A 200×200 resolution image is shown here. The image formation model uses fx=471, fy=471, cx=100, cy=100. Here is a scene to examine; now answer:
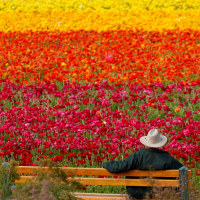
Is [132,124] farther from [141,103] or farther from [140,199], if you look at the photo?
[140,199]

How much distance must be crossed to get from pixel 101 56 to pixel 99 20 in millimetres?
4179

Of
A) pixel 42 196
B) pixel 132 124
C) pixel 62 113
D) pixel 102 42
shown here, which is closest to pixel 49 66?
pixel 102 42

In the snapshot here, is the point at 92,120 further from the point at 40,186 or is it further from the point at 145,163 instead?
the point at 40,186

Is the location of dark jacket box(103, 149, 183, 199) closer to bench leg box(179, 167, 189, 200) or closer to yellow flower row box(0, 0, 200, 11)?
bench leg box(179, 167, 189, 200)

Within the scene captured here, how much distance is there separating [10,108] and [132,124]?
238 cm

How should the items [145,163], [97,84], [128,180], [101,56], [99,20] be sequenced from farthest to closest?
[99,20]
[101,56]
[97,84]
[145,163]
[128,180]

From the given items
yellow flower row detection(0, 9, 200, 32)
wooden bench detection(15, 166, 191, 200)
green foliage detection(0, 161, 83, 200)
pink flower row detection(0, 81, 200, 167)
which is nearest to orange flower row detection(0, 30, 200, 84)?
pink flower row detection(0, 81, 200, 167)

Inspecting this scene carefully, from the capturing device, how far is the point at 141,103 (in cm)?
830

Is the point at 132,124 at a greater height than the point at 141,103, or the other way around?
the point at 141,103

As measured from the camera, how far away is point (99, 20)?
50.1 feet

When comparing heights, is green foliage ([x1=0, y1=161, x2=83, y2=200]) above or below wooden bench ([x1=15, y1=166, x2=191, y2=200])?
below

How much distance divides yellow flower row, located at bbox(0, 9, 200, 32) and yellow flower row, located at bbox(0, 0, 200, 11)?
756mm

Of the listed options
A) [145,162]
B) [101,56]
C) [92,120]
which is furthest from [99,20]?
[145,162]

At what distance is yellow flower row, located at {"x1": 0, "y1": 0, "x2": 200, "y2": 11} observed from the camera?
17219 millimetres
